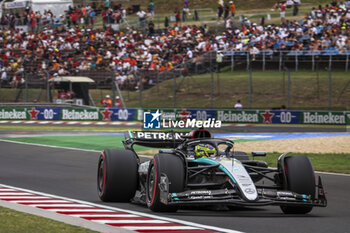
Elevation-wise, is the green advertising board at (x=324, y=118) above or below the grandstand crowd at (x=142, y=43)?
below

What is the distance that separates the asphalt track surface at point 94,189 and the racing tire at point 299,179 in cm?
14

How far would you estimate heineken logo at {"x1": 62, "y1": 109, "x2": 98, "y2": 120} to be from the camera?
37906 millimetres

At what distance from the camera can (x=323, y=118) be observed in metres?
34.1

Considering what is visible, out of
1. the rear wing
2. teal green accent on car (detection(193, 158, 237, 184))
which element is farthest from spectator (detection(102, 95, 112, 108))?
teal green accent on car (detection(193, 158, 237, 184))

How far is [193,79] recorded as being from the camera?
37.8 m

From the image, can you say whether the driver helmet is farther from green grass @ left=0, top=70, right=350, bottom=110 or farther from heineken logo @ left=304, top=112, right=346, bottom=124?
green grass @ left=0, top=70, right=350, bottom=110

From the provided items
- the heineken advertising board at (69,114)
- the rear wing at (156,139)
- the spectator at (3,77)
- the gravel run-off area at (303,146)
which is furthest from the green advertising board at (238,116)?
the rear wing at (156,139)

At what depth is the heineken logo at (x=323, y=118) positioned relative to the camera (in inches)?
1332

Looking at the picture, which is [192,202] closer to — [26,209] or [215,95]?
[26,209]

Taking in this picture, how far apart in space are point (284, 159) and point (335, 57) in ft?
90.5

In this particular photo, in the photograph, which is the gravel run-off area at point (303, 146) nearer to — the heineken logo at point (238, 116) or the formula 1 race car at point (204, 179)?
the heineken logo at point (238, 116)

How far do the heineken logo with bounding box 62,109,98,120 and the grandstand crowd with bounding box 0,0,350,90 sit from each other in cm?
238

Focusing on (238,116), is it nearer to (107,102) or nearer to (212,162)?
(107,102)

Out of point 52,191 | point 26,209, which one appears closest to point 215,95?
point 52,191
